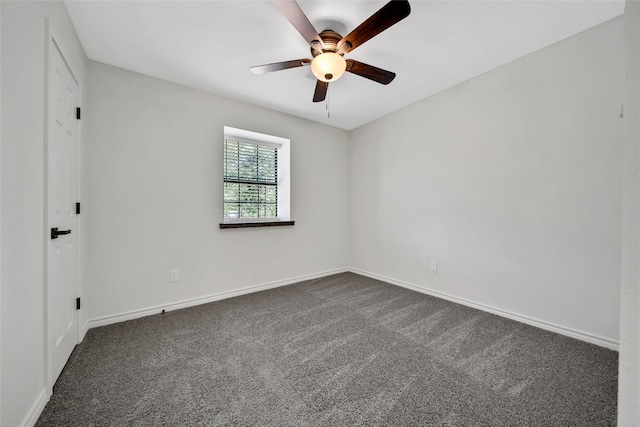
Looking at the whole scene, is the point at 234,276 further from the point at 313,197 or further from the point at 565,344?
the point at 565,344

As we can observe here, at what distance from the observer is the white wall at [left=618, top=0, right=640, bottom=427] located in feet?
1.93

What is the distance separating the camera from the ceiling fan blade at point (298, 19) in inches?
55.3

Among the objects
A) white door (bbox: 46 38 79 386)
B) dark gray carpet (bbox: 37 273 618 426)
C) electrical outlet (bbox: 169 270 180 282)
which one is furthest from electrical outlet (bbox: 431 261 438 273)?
white door (bbox: 46 38 79 386)

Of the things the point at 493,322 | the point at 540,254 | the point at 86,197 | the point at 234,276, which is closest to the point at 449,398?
the point at 493,322

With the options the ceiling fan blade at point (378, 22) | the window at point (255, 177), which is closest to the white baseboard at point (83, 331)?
the window at point (255, 177)

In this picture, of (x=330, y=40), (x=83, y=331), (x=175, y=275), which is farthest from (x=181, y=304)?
(x=330, y=40)

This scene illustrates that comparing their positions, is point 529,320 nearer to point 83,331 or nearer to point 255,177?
point 255,177

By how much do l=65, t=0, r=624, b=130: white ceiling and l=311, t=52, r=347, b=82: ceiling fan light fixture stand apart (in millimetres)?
261

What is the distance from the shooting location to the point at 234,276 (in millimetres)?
3033

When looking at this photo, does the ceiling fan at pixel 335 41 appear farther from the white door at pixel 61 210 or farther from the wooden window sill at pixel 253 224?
the wooden window sill at pixel 253 224

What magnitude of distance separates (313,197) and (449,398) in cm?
285

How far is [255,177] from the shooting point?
11.4 ft

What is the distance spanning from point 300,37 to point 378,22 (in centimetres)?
75

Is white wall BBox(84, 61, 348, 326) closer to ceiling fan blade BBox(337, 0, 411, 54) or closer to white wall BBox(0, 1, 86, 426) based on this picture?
white wall BBox(0, 1, 86, 426)
